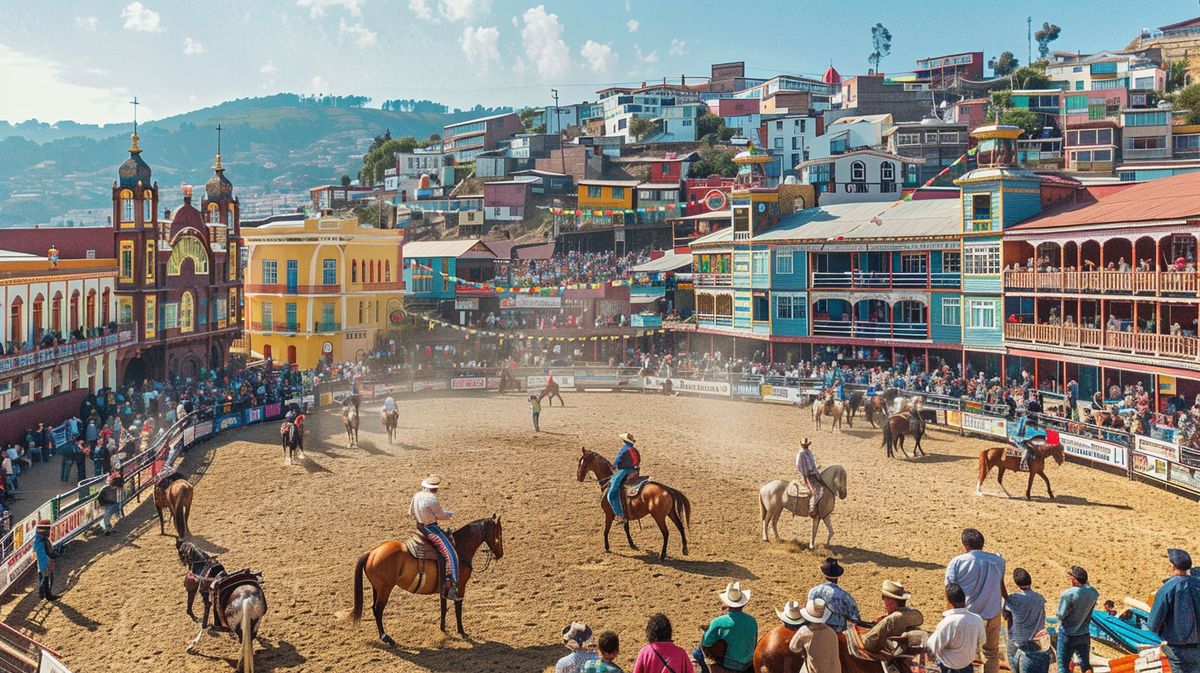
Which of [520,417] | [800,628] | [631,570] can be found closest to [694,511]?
[631,570]

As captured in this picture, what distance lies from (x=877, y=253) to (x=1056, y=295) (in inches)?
389

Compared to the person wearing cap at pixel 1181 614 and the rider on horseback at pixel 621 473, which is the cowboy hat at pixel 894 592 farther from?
the rider on horseback at pixel 621 473

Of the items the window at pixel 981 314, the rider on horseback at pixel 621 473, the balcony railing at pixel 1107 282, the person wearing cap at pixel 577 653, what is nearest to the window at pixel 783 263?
the window at pixel 981 314

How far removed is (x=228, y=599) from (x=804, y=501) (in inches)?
417

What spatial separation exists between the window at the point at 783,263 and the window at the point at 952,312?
25.9 feet

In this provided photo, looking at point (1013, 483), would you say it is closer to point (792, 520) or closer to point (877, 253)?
point (792, 520)

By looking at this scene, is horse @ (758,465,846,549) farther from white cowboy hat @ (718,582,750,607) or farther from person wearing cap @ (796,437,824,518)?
white cowboy hat @ (718,582,750,607)

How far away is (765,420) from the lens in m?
36.7

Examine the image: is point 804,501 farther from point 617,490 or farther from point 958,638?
point 958,638

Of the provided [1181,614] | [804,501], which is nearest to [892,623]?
[1181,614]

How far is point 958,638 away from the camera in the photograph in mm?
9508

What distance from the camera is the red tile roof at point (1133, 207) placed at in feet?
101

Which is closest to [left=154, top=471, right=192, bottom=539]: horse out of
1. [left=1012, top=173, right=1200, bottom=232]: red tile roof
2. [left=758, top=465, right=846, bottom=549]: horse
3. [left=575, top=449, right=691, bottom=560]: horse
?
[left=575, top=449, right=691, bottom=560]: horse

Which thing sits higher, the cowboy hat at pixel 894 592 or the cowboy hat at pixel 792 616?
the cowboy hat at pixel 894 592
